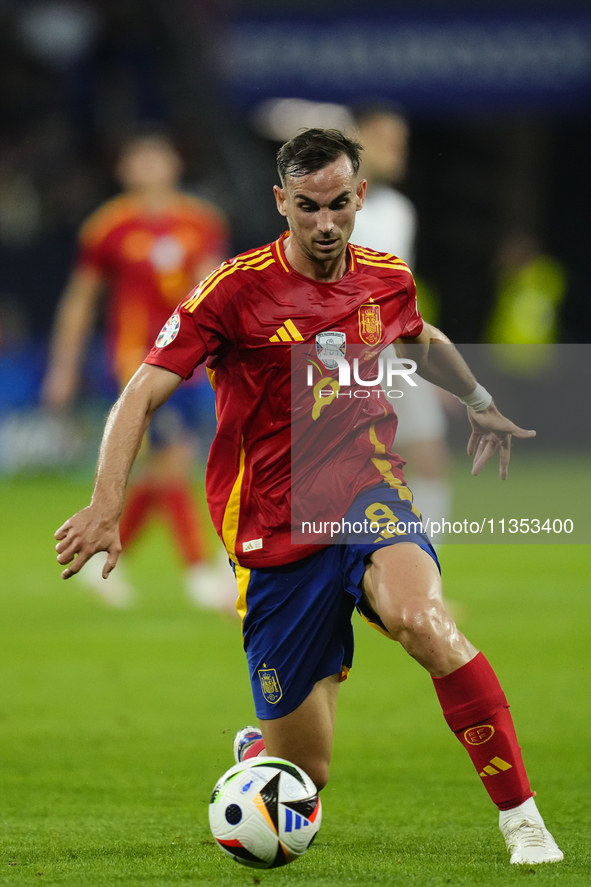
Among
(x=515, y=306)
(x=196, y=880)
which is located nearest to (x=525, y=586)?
(x=196, y=880)

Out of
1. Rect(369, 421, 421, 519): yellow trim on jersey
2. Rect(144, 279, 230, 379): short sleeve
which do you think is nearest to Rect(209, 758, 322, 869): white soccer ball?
Rect(369, 421, 421, 519): yellow trim on jersey

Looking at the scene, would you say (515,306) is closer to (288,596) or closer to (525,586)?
(525,586)

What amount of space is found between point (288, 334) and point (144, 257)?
15.7 feet

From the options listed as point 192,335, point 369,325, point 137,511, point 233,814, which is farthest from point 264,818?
point 137,511

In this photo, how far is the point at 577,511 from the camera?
980cm

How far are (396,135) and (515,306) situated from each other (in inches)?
439

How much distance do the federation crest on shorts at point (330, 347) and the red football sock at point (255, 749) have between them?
4.16 feet

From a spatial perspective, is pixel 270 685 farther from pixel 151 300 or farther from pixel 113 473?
pixel 151 300

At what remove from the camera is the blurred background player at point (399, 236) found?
7.53 m

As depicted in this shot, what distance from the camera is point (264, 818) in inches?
139

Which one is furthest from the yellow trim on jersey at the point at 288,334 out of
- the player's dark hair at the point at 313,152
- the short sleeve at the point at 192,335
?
the player's dark hair at the point at 313,152

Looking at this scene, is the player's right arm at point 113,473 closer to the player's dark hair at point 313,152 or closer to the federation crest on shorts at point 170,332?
the federation crest on shorts at point 170,332

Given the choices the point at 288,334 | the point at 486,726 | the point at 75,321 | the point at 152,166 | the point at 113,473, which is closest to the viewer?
the point at 113,473

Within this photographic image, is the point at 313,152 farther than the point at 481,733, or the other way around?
the point at 313,152
